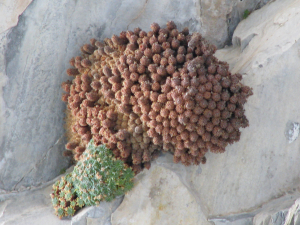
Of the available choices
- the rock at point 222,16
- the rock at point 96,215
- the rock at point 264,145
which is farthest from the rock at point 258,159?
the rock at point 222,16

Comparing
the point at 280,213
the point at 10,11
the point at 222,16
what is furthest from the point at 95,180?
the point at 222,16

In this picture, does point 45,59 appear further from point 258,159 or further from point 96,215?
point 258,159

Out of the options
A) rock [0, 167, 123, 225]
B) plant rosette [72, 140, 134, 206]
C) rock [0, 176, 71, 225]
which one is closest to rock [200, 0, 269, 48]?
plant rosette [72, 140, 134, 206]

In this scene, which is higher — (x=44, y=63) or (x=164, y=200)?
(x=44, y=63)

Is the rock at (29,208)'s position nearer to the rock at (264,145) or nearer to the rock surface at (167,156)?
the rock surface at (167,156)

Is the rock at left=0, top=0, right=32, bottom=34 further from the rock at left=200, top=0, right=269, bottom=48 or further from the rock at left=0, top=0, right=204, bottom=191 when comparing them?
the rock at left=200, top=0, right=269, bottom=48

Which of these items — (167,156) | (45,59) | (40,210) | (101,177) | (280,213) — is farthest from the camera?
(45,59)

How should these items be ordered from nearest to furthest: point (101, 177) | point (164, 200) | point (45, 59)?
point (101, 177), point (164, 200), point (45, 59)
